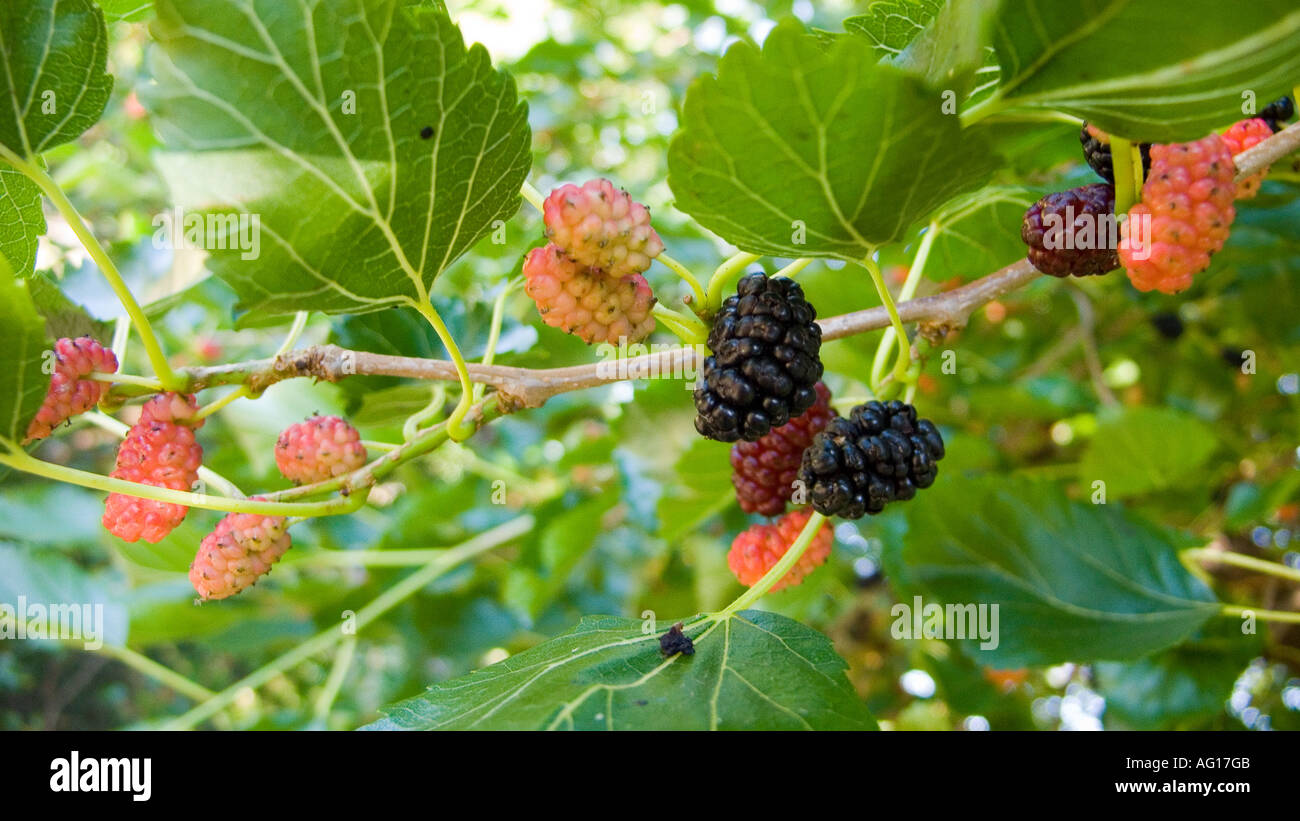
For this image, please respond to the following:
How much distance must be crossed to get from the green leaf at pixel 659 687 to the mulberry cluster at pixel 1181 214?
12.7 inches

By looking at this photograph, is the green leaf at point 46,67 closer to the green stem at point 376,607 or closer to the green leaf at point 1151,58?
the green leaf at point 1151,58

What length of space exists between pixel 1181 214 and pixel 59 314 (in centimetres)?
83

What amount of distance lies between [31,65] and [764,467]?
1.85ft

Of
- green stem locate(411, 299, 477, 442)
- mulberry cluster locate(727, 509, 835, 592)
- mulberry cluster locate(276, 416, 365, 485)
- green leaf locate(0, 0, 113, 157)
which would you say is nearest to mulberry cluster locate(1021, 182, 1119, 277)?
mulberry cluster locate(727, 509, 835, 592)

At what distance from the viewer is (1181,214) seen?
52 centimetres

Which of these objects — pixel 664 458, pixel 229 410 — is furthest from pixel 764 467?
pixel 229 410

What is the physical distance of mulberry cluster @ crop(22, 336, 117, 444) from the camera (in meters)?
0.56

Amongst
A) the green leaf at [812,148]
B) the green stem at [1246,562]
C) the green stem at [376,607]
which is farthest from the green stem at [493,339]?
the green stem at [1246,562]

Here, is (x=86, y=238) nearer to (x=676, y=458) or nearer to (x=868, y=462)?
(x=868, y=462)

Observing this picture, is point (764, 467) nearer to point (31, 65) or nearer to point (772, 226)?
point (772, 226)

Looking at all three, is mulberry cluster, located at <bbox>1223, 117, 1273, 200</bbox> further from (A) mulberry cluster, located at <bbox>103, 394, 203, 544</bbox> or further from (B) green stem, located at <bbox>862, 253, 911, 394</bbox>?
(A) mulberry cluster, located at <bbox>103, 394, 203, 544</bbox>

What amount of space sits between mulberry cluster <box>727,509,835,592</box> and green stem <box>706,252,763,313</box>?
21 centimetres

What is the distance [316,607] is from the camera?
4.99 feet

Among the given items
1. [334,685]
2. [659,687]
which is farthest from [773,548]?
[334,685]
